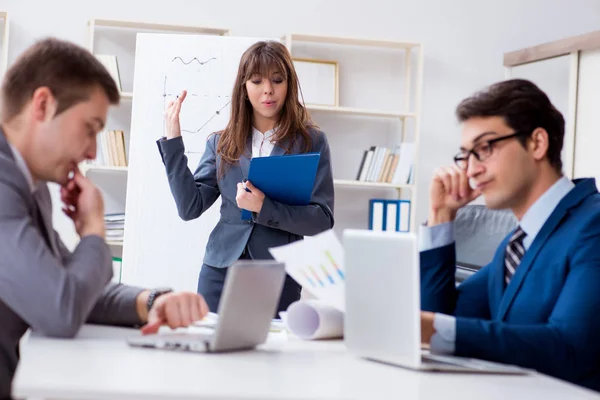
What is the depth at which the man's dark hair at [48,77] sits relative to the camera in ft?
4.99

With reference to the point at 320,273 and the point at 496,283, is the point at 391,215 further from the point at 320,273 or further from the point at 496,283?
the point at 320,273

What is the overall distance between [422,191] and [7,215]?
4291 mm

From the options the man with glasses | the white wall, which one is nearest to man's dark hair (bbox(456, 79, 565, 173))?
the man with glasses

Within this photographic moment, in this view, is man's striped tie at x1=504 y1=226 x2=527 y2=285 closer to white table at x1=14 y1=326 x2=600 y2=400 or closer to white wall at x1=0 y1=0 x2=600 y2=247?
white table at x1=14 y1=326 x2=600 y2=400

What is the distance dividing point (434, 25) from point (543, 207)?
13.1 feet

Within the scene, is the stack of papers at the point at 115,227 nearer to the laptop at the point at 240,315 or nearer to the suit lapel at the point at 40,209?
the suit lapel at the point at 40,209

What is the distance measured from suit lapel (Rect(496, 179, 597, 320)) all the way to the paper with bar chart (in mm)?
332

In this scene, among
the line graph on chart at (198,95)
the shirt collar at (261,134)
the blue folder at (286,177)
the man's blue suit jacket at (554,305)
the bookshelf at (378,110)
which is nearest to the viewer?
the man's blue suit jacket at (554,305)

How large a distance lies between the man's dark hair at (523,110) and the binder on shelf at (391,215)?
3337mm

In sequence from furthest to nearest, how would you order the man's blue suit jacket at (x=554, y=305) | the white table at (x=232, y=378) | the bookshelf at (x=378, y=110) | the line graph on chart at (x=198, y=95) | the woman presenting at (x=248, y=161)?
the bookshelf at (x=378, y=110) < the line graph on chart at (x=198, y=95) < the woman presenting at (x=248, y=161) < the man's blue suit jacket at (x=554, y=305) < the white table at (x=232, y=378)

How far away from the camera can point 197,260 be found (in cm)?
394

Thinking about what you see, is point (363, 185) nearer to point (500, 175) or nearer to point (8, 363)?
point (500, 175)

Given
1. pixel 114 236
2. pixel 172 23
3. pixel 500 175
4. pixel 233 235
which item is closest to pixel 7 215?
pixel 500 175

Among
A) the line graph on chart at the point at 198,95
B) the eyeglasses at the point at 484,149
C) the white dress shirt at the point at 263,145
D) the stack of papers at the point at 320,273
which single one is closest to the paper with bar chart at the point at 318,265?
the stack of papers at the point at 320,273
